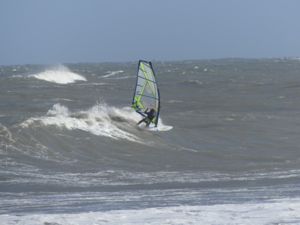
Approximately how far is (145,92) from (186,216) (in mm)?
13561

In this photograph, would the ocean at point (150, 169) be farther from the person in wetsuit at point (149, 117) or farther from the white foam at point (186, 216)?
the person in wetsuit at point (149, 117)

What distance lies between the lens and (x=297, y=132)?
19.9 metres

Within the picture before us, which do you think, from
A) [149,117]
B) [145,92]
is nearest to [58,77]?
[145,92]

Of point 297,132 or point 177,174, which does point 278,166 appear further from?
point 297,132

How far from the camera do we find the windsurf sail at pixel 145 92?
69.0 feet

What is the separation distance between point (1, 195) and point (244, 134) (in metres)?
10.8

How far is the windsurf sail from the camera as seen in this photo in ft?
69.0

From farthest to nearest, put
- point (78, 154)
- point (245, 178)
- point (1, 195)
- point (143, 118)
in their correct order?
point (143, 118) → point (78, 154) → point (245, 178) → point (1, 195)

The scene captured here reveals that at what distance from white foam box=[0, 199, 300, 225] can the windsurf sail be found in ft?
40.9

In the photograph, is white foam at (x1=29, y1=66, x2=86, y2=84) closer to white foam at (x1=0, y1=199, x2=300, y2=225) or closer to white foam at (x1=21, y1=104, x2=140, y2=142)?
white foam at (x1=21, y1=104, x2=140, y2=142)

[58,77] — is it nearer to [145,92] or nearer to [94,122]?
[145,92]

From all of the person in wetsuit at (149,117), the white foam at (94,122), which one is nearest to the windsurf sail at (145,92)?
the person in wetsuit at (149,117)

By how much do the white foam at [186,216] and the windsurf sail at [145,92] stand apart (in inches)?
491

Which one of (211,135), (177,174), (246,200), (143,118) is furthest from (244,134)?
(246,200)
